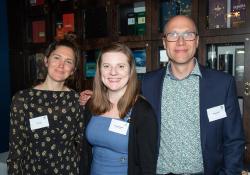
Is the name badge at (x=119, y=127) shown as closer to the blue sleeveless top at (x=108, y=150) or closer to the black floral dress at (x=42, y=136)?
the blue sleeveless top at (x=108, y=150)

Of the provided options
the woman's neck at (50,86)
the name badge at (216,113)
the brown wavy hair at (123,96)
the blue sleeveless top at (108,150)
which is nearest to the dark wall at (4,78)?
the woman's neck at (50,86)

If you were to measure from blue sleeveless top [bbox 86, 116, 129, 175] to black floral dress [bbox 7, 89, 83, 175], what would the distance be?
0.30 m

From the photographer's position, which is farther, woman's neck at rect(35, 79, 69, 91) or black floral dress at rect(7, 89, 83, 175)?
woman's neck at rect(35, 79, 69, 91)

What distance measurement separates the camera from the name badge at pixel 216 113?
5.67 feet

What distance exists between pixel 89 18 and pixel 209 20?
1338 mm

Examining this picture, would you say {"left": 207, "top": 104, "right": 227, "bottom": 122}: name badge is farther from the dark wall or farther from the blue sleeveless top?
the dark wall

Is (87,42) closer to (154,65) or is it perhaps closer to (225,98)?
(154,65)

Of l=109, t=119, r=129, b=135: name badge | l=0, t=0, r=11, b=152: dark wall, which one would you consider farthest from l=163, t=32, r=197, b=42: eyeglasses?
l=0, t=0, r=11, b=152: dark wall

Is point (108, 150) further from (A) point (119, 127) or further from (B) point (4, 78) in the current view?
(B) point (4, 78)

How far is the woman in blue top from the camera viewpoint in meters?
1.66

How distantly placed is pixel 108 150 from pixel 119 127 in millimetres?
141

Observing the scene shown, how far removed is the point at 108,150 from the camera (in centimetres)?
168

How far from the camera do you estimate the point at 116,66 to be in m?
1.71

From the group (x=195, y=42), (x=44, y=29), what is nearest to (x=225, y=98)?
(x=195, y=42)
